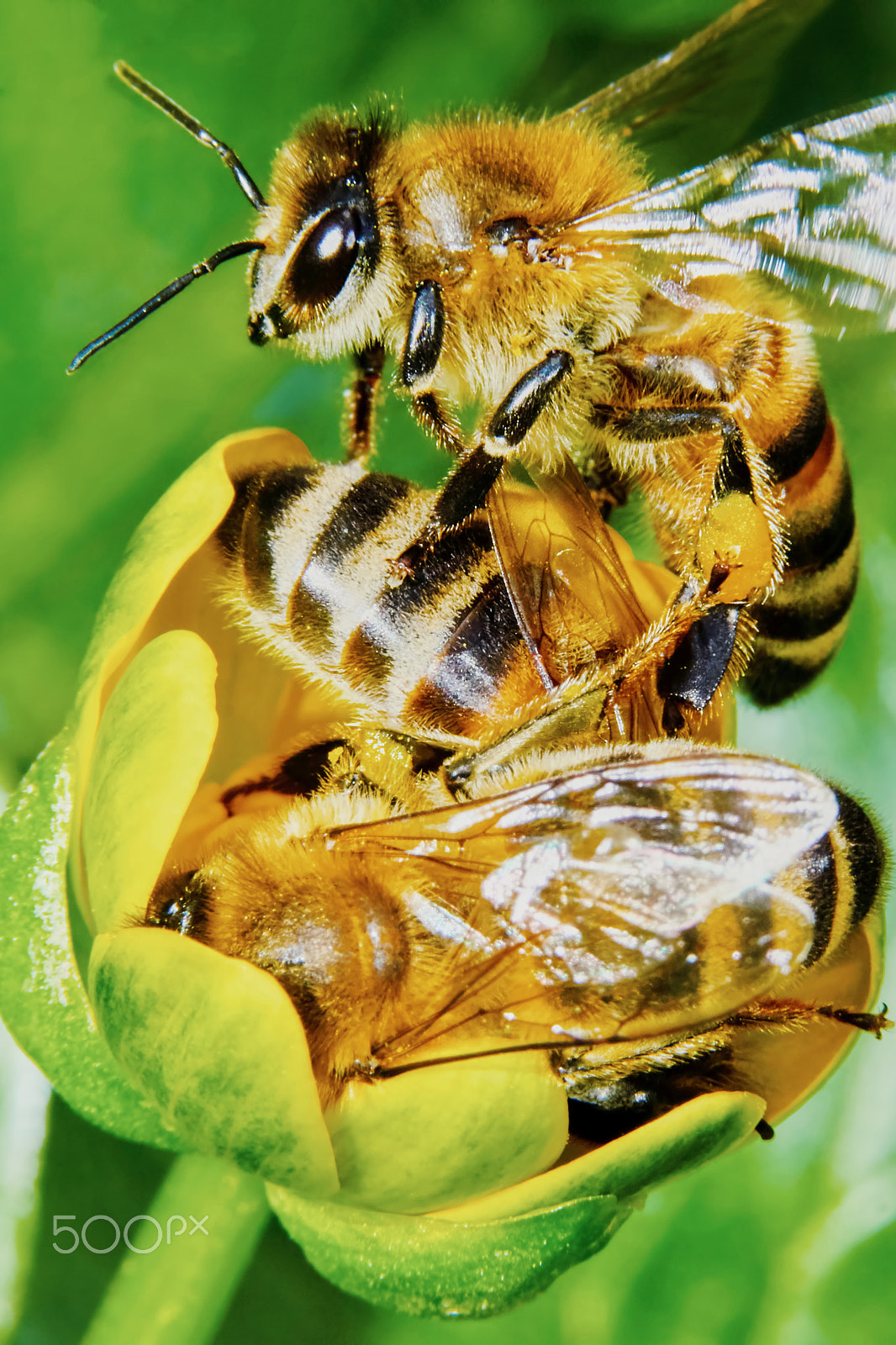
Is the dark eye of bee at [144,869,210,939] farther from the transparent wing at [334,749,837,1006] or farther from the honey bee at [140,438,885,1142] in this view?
the transparent wing at [334,749,837,1006]

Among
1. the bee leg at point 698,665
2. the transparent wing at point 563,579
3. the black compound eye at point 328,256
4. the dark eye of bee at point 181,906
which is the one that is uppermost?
the black compound eye at point 328,256

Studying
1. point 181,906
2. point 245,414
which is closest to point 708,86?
point 245,414

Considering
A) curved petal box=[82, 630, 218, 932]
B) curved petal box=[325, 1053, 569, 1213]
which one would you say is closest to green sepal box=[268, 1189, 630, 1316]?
curved petal box=[325, 1053, 569, 1213]

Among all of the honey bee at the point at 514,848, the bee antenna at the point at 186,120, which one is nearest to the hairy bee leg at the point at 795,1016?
the honey bee at the point at 514,848

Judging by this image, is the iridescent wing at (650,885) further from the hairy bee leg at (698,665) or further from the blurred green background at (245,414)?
the blurred green background at (245,414)

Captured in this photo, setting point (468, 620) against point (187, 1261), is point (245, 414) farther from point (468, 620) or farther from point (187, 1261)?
point (187, 1261)
